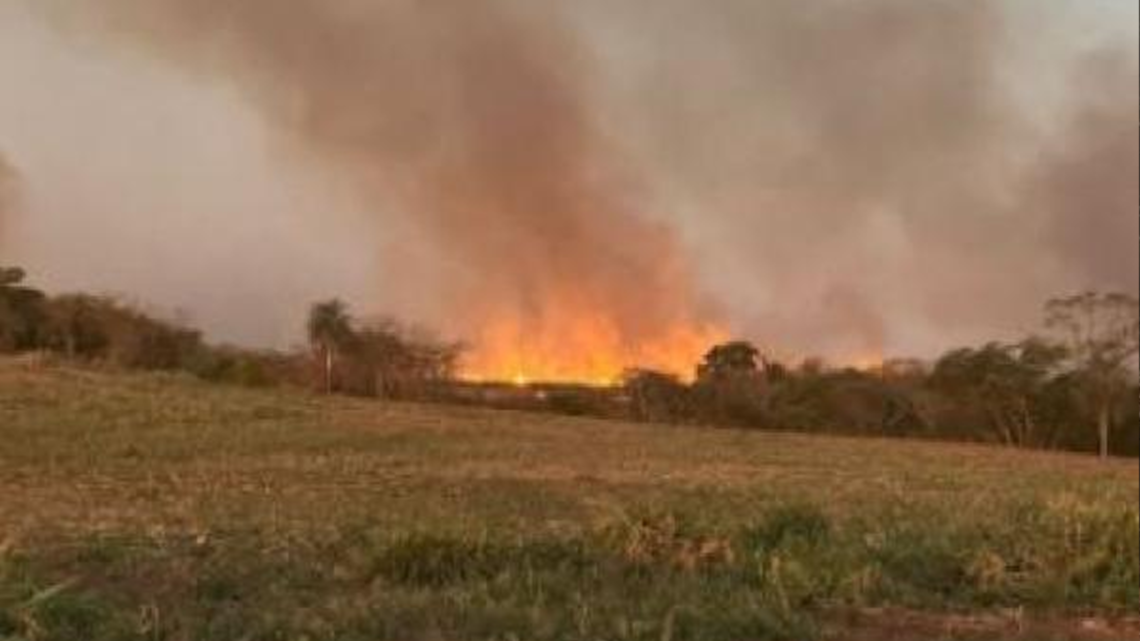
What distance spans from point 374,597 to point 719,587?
2.64m

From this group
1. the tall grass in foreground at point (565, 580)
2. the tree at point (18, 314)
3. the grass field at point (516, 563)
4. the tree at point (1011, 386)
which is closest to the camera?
the tall grass in foreground at point (565, 580)

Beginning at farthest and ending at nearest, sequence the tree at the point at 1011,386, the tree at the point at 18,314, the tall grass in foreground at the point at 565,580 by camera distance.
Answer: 1. the tree at the point at 1011,386
2. the tree at the point at 18,314
3. the tall grass in foreground at the point at 565,580

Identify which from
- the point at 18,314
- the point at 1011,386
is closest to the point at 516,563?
the point at 18,314

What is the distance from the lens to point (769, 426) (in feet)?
283

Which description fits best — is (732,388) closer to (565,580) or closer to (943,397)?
(943,397)

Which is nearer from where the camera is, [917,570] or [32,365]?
[917,570]

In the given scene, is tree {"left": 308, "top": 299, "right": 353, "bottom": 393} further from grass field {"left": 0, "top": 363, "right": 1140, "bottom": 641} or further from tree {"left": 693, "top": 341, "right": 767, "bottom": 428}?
grass field {"left": 0, "top": 363, "right": 1140, "bottom": 641}

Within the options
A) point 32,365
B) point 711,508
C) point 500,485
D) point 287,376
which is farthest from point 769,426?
point 711,508

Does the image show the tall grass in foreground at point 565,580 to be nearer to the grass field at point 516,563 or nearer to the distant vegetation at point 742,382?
the grass field at point 516,563

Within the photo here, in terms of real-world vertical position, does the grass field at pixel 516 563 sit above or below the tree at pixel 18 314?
below

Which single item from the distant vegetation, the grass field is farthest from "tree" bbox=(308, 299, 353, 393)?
the grass field

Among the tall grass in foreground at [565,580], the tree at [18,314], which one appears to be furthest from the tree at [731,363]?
the tall grass in foreground at [565,580]

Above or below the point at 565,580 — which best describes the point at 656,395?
above

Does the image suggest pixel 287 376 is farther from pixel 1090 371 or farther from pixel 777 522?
pixel 777 522
